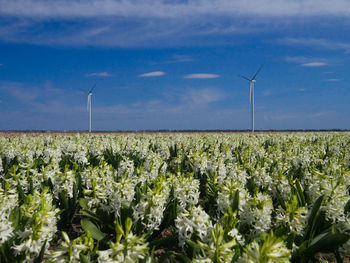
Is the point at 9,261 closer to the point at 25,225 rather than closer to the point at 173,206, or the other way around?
the point at 25,225

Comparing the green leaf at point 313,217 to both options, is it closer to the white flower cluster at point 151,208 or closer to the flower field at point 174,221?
the flower field at point 174,221

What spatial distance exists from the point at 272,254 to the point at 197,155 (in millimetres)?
6699

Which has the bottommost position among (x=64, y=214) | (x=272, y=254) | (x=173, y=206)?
(x=64, y=214)

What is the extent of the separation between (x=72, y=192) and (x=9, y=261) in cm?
289

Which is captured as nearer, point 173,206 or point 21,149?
point 173,206

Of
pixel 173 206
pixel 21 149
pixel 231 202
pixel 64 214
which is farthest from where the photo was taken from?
pixel 21 149

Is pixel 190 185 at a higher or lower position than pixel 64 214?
higher

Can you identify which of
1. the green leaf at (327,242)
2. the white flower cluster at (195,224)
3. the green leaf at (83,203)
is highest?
the white flower cluster at (195,224)

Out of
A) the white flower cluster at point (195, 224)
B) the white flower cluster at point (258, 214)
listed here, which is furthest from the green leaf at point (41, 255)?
the white flower cluster at point (258, 214)

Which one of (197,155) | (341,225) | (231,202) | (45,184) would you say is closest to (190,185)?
(231,202)

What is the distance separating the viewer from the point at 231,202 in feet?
14.9

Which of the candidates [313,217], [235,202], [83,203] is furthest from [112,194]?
[313,217]

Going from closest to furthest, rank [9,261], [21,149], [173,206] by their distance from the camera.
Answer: [9,261] < [173,206] < [21,149]

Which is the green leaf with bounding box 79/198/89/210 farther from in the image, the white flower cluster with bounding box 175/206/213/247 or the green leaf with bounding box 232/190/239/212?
the green leaf with bounding box 232/190/239/212
